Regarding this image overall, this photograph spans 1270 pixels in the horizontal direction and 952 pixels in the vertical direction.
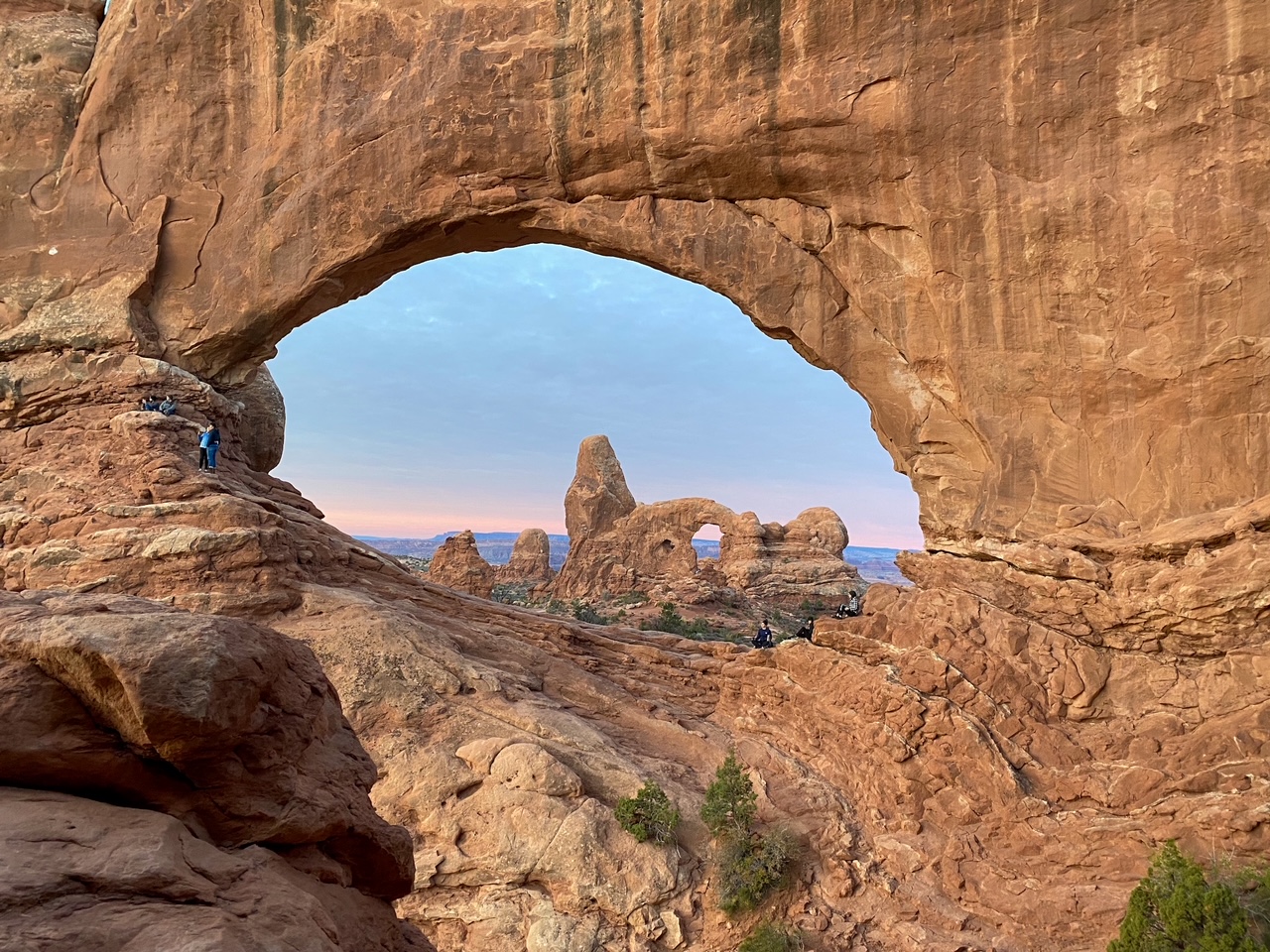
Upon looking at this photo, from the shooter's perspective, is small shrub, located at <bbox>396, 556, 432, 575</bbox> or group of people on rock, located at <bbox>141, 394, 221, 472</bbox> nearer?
group of people on rock, located at <bbox>141, 394, 221, 472</bbox>

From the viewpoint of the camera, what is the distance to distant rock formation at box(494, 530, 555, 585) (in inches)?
2105

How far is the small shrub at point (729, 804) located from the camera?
1115 cm

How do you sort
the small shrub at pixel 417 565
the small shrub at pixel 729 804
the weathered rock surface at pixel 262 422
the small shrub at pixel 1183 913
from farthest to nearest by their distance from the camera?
1. the small shrub at pixel 417 565
2. the weathered rock surface at pixel 262 422
3. the small shrub at pixel 729 804
4. the small shrub at pixel 1183 913

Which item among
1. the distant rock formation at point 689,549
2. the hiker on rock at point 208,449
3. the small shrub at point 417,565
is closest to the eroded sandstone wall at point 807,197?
the hiker on rock at point 208,449

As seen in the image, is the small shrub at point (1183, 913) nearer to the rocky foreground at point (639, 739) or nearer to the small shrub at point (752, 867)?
the rocky foreground at point (639, 739)

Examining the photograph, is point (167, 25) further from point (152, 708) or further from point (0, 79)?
point (152, 708)

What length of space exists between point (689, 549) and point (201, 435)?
31189 millimetres

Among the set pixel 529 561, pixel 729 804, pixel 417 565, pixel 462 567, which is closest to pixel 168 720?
pixel 729 804

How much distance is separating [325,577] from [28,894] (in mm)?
12047

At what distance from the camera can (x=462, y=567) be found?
3262 cm

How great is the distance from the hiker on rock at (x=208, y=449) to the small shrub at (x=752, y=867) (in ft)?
35.2

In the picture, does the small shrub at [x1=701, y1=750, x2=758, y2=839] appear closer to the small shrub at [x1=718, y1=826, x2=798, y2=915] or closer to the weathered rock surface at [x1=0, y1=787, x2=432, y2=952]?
the small shrub at [x1=718, y1=826, x2=798, y2=915]

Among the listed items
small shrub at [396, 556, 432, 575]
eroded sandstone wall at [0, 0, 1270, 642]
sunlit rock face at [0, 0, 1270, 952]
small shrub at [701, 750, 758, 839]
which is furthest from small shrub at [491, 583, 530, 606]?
small shrub at [701, 750, 758, 839]

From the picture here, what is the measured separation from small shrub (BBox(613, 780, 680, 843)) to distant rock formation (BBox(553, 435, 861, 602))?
28.8 m
